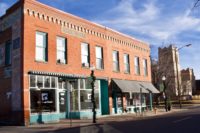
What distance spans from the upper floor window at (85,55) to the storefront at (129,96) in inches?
177

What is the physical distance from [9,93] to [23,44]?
4.24 m

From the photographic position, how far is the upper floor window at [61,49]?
90.1 feet

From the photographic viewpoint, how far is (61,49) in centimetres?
2784

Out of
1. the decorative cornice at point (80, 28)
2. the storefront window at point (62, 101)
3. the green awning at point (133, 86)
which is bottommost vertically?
the storefront window at point (62, 101)

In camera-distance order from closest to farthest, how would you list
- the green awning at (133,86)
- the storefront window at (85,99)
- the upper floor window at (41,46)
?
1. the upper floor window at (41,46)
2. the storefront window at (85,99)
3. the green awning at (133,86)

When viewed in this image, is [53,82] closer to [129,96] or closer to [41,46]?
[41,46]

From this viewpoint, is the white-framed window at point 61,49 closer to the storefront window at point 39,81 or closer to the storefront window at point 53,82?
the storefront window at point 53,82

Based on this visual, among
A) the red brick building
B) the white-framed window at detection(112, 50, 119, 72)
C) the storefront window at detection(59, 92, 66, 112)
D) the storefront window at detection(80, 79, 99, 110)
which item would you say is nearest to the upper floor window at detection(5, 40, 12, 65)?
the red brick building

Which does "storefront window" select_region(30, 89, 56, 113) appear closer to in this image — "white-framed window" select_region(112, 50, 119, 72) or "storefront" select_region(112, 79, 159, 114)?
"storefront" select_region(112, 79, 159, 114)

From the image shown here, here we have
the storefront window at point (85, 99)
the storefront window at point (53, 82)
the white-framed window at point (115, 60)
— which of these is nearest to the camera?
the storefront window at point (53, 82)

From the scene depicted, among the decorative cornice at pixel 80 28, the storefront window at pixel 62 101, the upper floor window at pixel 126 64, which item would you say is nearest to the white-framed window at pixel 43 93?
the storefront window at pixel 62 101

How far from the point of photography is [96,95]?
31.9 meters

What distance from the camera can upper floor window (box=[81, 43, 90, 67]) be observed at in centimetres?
3016

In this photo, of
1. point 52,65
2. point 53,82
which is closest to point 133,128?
point 53,82
